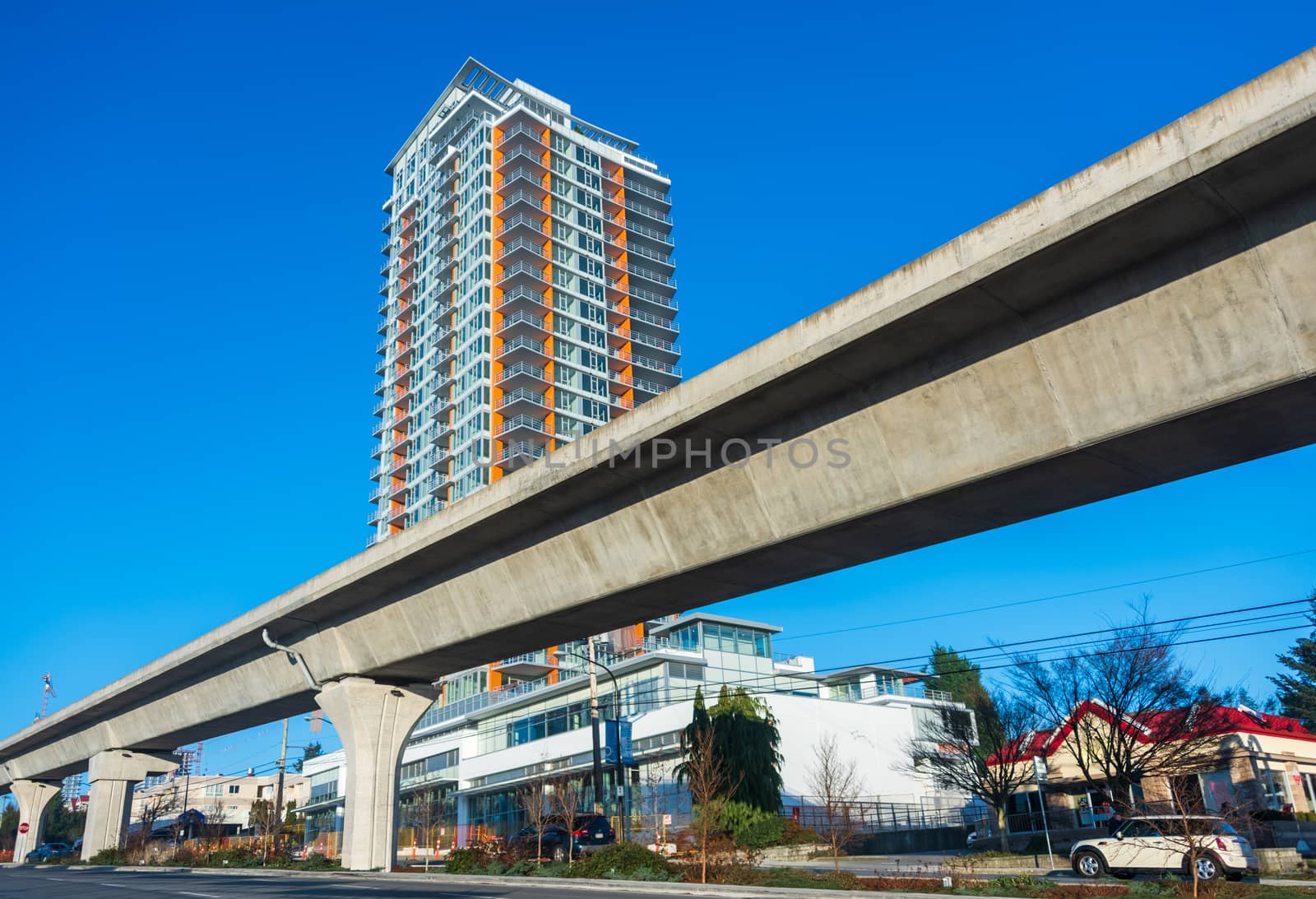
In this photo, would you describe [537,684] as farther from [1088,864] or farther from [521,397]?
[1088,864]

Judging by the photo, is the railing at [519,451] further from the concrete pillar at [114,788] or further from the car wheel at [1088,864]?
the car wheel at [1088,864]

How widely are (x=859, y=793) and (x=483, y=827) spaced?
74.8 feet

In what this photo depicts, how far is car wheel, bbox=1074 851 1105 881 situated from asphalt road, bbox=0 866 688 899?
10.2m

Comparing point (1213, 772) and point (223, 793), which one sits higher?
point (223, 793)

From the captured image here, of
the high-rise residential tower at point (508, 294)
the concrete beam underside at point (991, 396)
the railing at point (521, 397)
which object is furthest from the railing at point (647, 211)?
the concrete beam underside at point (991, 396)

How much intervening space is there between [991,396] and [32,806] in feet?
239

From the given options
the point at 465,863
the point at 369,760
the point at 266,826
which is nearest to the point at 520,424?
the point at 266,826

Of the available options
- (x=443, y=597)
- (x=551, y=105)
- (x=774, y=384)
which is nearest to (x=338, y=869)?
(x=443, y=597)

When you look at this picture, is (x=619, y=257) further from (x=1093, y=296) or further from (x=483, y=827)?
(x=1093, y=296)

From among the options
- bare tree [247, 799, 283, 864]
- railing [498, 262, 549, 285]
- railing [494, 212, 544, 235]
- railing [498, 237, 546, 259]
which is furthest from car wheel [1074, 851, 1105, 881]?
railing [494, 212, 544, 235]

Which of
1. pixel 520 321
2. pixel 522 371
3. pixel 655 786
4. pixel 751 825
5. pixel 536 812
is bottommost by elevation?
pixel 751 825

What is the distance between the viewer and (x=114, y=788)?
157 feet

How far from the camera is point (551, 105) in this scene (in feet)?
345

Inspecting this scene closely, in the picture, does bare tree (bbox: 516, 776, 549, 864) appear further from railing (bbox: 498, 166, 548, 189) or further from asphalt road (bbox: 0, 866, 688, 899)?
railing (bbox: 498, 166, 548, 189)
